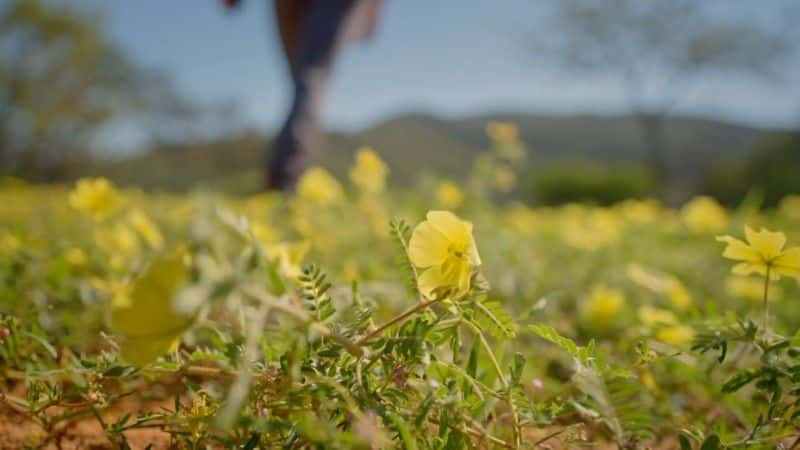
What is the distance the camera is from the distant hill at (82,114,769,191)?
2489cm

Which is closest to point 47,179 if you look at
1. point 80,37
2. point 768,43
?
point 80,37

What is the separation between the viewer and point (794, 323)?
1761 millimetres

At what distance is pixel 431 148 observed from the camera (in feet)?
91.1

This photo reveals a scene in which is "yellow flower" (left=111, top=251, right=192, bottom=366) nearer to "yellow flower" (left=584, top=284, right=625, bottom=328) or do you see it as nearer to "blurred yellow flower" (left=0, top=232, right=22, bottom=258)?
"blurred yellow flower" (left=0, top=232, right=22, bottom=258)

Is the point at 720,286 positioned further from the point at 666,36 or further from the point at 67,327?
the point at 666,36

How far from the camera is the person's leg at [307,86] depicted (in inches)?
197

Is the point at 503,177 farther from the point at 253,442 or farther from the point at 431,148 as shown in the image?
the point at 431,148

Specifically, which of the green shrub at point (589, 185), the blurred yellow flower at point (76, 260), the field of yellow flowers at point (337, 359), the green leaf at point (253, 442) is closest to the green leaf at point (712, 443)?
the field of yellow flowers at point (337, 359)

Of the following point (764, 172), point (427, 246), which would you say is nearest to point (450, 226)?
point (427, 246)

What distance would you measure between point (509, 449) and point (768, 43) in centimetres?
2376

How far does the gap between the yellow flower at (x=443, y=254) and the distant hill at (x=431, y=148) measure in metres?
20.6

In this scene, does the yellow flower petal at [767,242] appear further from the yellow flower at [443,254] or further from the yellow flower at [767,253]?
the yellow flower at [443,254]

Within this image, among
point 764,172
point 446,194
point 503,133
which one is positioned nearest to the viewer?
point 446,194

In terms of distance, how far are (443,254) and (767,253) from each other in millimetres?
343
